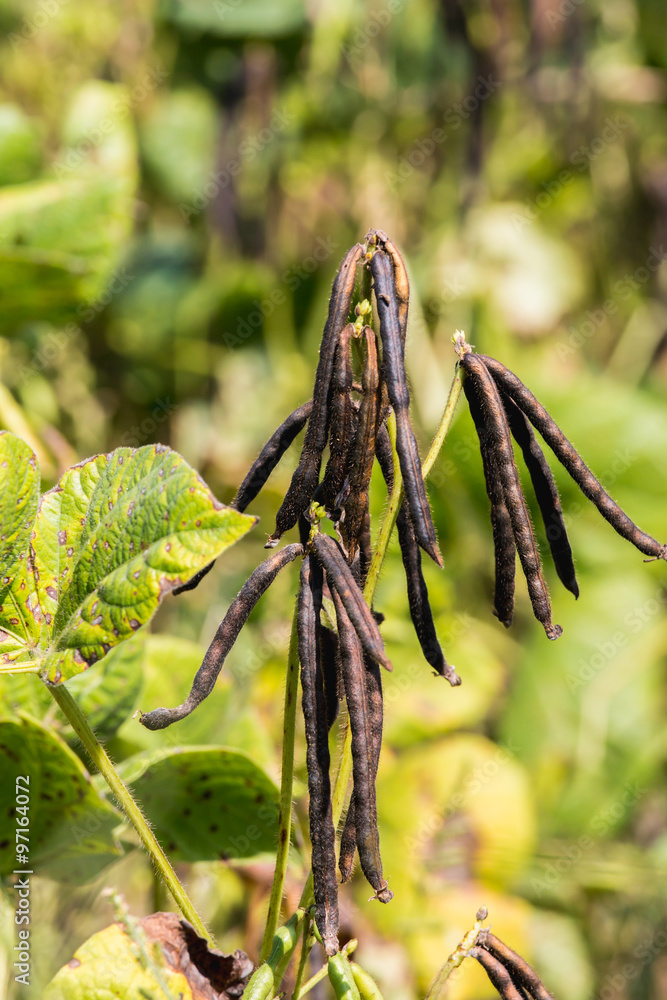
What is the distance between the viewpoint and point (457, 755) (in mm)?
1370

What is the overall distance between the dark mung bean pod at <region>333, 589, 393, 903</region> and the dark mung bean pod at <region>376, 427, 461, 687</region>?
0.04 metres

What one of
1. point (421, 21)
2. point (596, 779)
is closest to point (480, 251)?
point (421, 21)

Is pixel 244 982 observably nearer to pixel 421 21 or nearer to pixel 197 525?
pixel 197 525

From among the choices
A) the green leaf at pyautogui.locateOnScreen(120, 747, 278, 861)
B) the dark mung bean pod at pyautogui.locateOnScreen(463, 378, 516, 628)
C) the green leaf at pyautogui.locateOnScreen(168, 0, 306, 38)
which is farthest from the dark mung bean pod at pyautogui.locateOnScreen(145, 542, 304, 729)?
the green leaf at pyautogui.locateOnScreen(168, 0, 306, 38)

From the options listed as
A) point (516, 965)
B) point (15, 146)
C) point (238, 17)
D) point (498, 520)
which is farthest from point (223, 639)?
point (238, 17)

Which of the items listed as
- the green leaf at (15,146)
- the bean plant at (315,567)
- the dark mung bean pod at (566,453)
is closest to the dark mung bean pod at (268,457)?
the bean plant at (315,567)

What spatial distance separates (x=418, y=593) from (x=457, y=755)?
981 millimetres

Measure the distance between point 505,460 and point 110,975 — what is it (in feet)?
1.20

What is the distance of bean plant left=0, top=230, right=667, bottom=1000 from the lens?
43 centimetres

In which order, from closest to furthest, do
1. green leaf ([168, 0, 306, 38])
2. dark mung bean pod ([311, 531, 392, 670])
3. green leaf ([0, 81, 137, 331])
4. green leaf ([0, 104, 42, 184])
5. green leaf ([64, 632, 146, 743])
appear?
dark mung bean pod ([311, 531, 392, 670]) → green leaf ([64, 632, 146, 743]) → green leaf ([0, 81, 137, 331]) → green leaf ([0, 104, 42, 184]) → green leaf ([168, 0, 306, 38])

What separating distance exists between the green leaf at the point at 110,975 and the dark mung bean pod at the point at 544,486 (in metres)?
0.32

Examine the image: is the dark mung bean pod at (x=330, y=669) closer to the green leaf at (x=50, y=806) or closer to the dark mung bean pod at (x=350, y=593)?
the dark mung bean pod at (x=350, y=593)

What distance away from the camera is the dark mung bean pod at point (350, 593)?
0.41 meters

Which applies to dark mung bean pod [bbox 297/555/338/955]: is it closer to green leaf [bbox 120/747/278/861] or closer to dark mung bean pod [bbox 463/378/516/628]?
dark mung bean pod [bbox 463/378/516/628]
